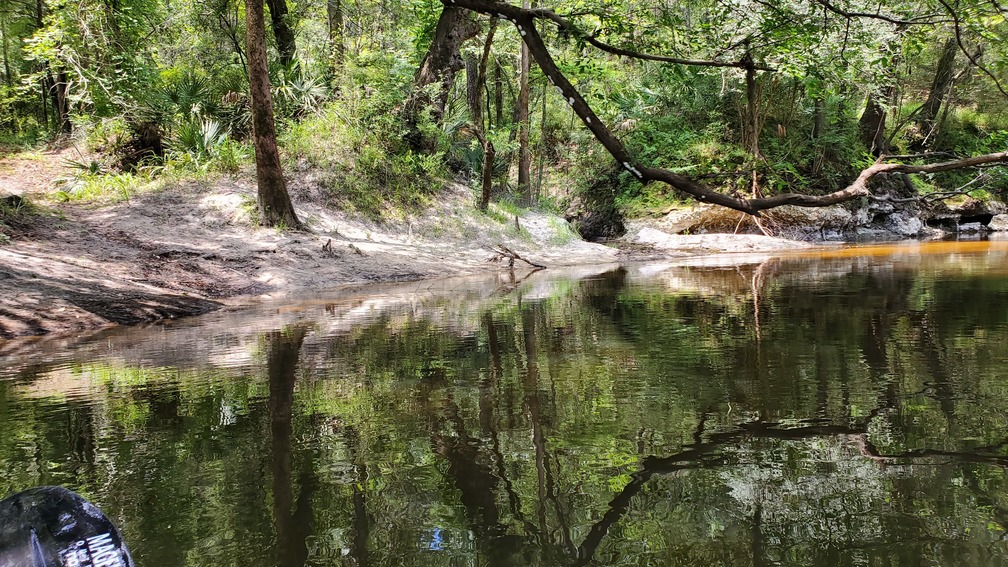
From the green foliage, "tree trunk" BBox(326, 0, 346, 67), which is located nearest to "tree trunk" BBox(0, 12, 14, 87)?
"tree trunk" BBox(326, 0, 346, 67)

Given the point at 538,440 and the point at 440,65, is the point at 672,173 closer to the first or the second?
the point at 538,440

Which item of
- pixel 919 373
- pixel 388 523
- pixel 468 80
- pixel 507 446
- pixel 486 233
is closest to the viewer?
pixel 388 523

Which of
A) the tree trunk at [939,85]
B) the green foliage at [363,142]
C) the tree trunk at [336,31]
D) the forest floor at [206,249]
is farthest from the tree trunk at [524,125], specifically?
the tree trunk at [939,85]

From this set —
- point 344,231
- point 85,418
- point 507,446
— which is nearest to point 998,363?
point 507,446

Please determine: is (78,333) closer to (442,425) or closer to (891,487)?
(442,425)

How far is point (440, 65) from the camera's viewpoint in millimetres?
17016

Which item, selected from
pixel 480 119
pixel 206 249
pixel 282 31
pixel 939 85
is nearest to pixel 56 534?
pixel 206 249

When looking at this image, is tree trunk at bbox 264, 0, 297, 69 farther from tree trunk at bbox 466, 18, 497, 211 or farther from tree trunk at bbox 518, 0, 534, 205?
tree trunk at bbox 518, 0, 534, 205

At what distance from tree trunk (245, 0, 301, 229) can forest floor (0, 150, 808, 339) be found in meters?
0.42

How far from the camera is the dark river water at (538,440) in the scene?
2.28 m

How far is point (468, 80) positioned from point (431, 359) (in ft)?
55.0

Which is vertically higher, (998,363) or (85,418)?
(85,418)

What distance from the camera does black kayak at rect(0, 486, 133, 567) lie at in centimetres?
178

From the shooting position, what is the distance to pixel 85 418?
3.90m
